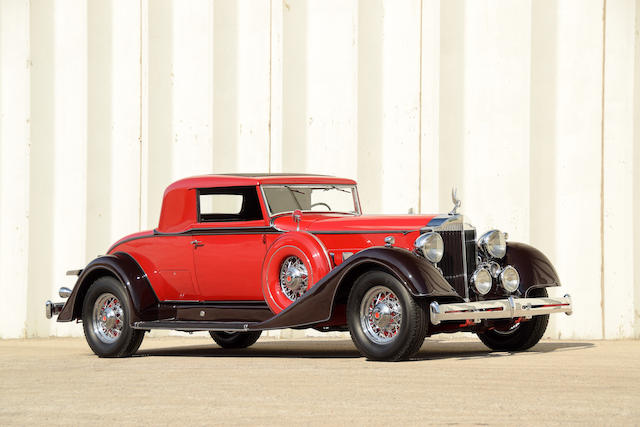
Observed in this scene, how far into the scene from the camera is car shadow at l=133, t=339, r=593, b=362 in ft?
27.8

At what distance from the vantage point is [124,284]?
29.2 ft

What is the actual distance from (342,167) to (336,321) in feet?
10.3

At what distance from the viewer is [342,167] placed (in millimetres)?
10930

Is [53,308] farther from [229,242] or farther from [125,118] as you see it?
[125,118]

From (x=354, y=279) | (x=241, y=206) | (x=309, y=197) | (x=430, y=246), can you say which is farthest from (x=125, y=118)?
(x=430, y=246)

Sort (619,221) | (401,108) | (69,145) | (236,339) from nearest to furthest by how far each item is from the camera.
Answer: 1. (236,339)
2. (619,221)
3. (401,108)
4. (69,145)

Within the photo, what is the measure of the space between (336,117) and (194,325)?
324 cm

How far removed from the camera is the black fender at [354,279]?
24.1 ft

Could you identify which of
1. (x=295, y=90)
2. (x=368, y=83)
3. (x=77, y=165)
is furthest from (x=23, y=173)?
(x=368, y=83)

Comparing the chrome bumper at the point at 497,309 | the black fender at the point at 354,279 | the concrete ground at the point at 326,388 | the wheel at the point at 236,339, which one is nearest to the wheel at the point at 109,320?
the concrete ground at the point at 326,388

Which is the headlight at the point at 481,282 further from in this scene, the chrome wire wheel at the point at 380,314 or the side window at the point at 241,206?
the side window at the point at 241,206

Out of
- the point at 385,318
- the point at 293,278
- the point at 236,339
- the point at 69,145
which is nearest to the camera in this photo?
the point at 385,318

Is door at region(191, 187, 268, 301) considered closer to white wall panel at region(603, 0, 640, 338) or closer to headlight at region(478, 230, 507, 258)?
headlight at region(478, 230, 507, 258)

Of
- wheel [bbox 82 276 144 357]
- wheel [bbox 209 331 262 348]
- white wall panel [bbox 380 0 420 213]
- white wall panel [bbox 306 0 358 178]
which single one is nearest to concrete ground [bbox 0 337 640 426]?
wheel [bbox 82 276 144 357]
